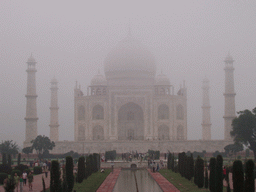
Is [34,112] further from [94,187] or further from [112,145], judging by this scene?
[94,187]

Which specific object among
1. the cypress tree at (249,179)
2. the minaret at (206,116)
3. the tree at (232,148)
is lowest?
the cypress tree at (249,179)

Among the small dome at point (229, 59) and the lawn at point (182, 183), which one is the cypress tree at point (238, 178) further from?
the small dome at point (229, 59)

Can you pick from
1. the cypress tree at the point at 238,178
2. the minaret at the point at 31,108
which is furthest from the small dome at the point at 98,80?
the cypress tree at the point at 238,178

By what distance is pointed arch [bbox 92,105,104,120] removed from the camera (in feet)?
145

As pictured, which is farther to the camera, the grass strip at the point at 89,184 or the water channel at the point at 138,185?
the grass strip at the point at 89,184

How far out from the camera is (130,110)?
44.9m

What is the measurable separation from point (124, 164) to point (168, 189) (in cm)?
1211

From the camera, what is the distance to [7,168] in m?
24.2

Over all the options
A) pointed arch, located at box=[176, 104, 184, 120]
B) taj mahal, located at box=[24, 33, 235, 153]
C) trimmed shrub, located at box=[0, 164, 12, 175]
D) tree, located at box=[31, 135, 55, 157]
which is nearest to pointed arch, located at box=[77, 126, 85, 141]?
taj mahal, located at box=[24, 33, 235, 153]

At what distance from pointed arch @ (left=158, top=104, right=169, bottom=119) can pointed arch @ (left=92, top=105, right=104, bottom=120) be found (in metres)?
4.74

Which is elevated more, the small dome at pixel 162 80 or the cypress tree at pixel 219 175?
the small dome at pixel 162 80

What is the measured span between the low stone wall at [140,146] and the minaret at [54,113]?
3.74 metres

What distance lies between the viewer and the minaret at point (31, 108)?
4185 centimetres

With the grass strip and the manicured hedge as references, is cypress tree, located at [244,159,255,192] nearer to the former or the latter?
the grass strip
